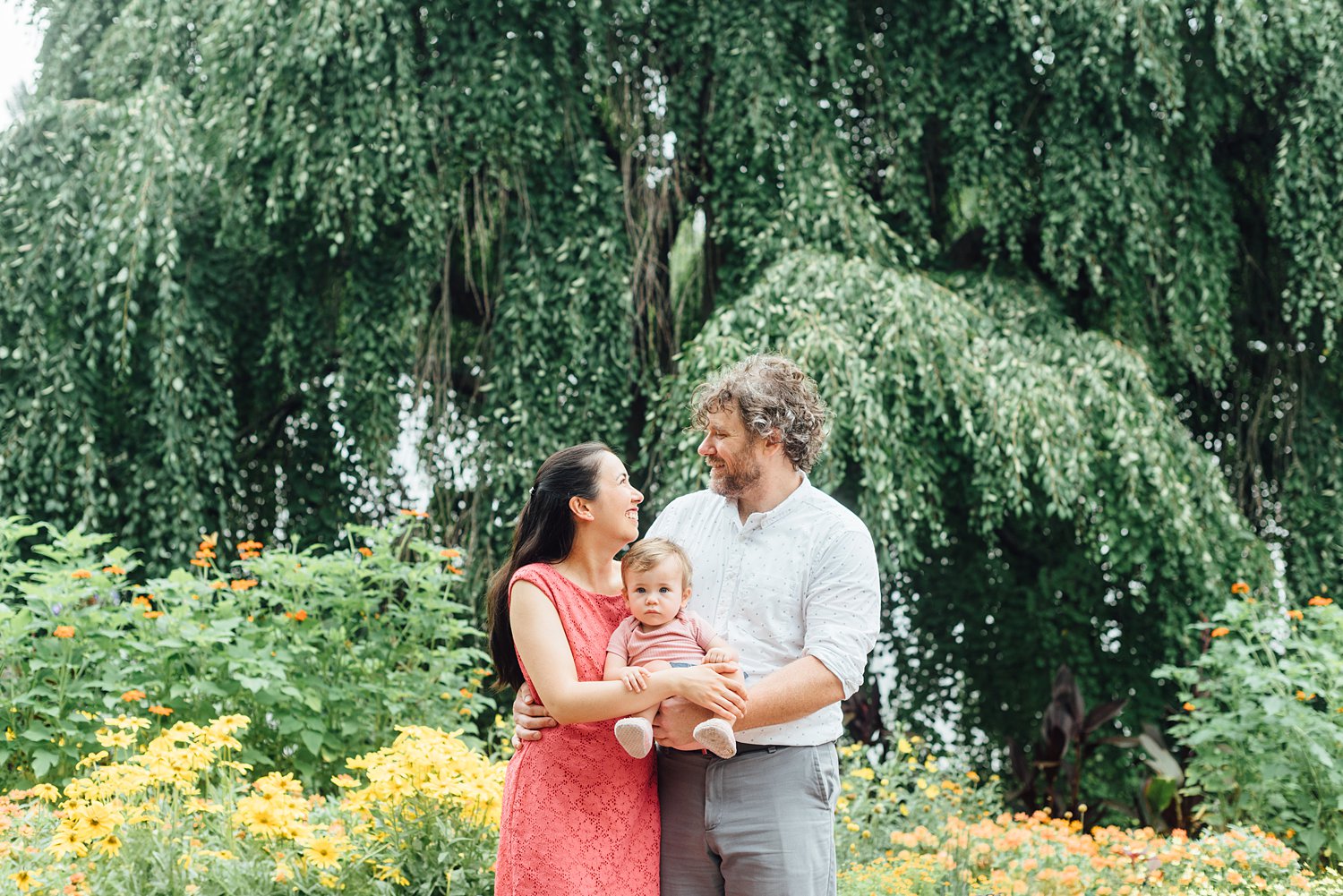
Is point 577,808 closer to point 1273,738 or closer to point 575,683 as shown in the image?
point 575,683

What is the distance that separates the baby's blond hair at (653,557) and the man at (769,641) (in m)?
0.12

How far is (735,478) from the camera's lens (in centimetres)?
218

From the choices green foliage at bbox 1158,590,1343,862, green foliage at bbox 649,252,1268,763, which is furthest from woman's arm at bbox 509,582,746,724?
green foliage at bbox 649,252,1268,763

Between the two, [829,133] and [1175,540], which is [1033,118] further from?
[1175,540]

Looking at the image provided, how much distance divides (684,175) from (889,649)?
132 inches

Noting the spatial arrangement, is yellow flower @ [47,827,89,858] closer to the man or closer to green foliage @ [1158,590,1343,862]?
the man

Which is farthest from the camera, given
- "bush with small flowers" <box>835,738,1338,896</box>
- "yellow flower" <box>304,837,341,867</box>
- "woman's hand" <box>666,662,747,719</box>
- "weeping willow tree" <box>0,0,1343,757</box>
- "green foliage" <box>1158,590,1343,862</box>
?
"weeping willow tree" <box>0,0,1343,757</box>

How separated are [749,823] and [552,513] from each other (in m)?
0.63

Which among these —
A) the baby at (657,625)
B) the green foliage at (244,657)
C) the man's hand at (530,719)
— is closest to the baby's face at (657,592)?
the baby at (657,625)

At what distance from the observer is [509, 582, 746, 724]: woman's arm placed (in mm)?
Answer: 1905

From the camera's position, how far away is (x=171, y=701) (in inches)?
155

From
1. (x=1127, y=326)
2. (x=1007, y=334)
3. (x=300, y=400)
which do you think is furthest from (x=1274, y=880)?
(x=300, y=400)

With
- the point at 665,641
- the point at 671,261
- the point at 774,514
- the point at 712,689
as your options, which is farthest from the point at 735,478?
the point at 671,261

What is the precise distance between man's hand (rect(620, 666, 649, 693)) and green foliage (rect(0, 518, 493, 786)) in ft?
7.05
